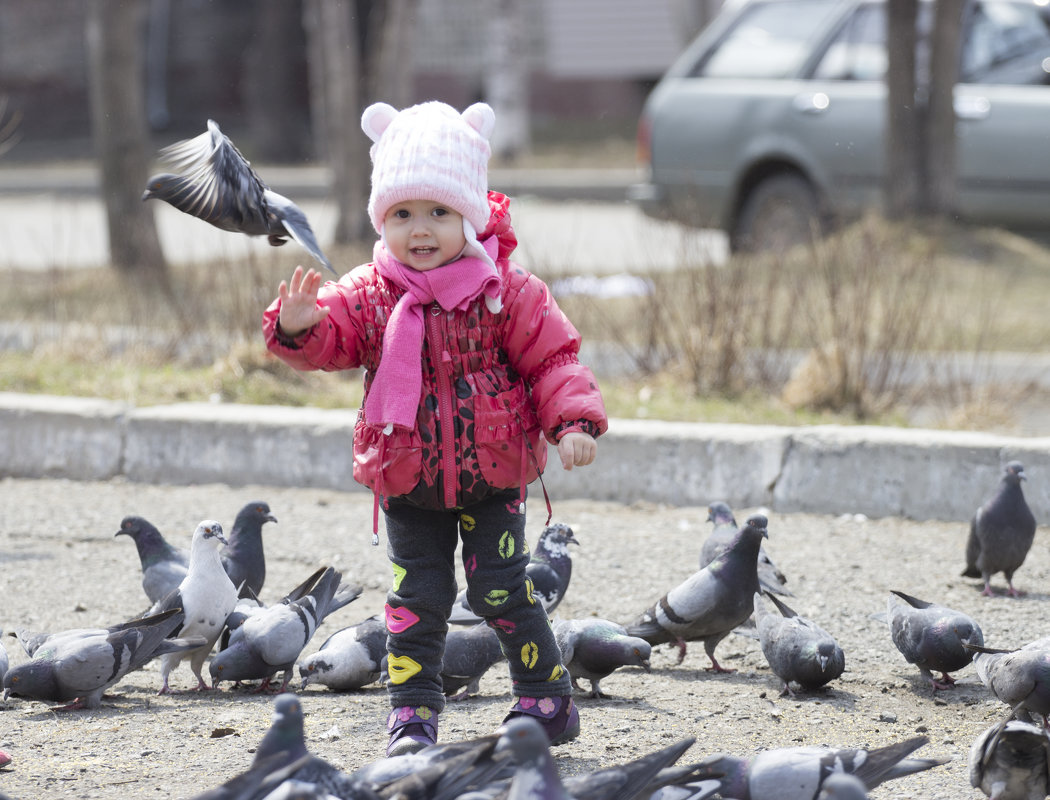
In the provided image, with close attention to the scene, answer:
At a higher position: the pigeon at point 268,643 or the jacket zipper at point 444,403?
the jacket zipper at point 444,403

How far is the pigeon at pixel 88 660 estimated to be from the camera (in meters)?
3.76

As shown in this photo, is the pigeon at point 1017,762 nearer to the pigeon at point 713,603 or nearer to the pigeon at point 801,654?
the pigeon at point 801,654

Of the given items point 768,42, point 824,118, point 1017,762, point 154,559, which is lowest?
point 1017,762

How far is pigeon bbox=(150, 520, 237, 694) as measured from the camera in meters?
4.11

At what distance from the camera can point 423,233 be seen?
3.32 meters

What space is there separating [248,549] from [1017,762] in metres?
2.56

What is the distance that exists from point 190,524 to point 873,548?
2.72 metres

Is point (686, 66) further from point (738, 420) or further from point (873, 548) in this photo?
point (873, 548)

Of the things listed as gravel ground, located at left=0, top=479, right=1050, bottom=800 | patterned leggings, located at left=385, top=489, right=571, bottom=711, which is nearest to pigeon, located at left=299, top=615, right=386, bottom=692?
gravel ground, located at left=0, top=479, right=1050, bottom=800

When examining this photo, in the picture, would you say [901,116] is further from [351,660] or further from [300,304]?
[300,304]

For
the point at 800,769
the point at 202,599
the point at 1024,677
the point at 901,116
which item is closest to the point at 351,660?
the point at 202,599

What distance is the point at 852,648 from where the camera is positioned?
14.1ft

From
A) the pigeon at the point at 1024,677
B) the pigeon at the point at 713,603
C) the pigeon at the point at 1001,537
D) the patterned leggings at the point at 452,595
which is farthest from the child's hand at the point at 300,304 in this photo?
the pigeon at the point at 1001,537

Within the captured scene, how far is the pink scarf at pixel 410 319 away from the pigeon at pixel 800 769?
1.04 m
